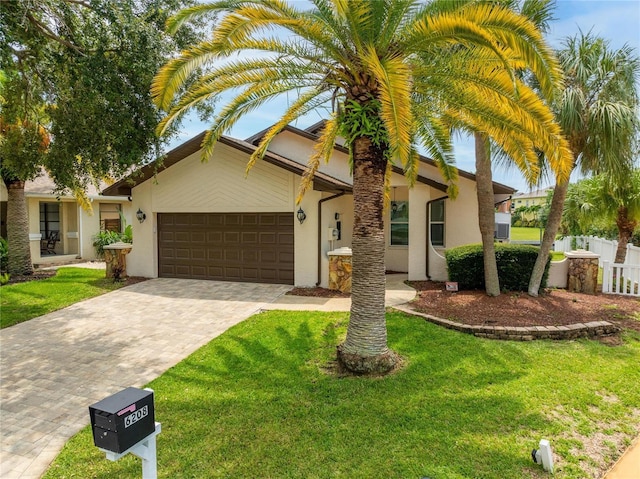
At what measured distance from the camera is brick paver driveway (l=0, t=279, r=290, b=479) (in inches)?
202

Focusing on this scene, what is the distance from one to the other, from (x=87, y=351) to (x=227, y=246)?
680cm

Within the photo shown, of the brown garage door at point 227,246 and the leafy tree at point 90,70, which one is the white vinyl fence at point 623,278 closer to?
the brown garage door at point 227,246

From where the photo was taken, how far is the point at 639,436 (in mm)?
4766

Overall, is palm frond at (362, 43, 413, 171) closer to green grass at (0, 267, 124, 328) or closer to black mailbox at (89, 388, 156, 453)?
black mailbox at (89, 388, 156, 453)

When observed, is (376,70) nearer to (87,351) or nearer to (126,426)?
(126,426)

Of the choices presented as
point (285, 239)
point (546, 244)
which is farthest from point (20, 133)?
point (546, 244)

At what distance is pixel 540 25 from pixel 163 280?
13.8m

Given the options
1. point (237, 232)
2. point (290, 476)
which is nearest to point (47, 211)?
point (237, 232)

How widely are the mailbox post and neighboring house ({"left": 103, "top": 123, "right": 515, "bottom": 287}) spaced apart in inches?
371

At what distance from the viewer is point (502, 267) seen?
10.8 metres

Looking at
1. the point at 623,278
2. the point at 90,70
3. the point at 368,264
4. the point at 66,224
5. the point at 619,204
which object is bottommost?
the point at 623,278

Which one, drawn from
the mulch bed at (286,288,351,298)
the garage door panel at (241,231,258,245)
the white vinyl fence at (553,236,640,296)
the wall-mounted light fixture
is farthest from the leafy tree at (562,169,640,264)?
the garage door panel at (241,231,258,245)

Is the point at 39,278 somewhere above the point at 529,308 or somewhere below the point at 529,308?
above

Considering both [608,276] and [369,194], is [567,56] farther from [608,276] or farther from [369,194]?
[369,194]
